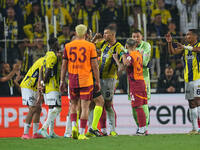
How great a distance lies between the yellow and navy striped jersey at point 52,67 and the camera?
36.4ft

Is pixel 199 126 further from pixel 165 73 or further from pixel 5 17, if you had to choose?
pixel 5 17

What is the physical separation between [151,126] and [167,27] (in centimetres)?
425

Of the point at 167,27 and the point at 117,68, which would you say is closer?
the point at 117,68

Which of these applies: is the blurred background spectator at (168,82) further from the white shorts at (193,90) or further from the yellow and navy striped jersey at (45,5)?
the yellow and navy striped jersey at (45,5)

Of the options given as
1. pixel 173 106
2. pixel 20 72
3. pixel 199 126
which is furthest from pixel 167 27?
pixel 199 126

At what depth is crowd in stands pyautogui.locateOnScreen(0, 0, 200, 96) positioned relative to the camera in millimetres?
15617

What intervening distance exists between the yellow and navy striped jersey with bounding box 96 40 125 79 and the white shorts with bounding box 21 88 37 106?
166 cm

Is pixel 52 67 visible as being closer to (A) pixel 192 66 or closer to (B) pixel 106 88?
(B) pixel 106 88

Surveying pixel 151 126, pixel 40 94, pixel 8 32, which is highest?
pixel 8 32

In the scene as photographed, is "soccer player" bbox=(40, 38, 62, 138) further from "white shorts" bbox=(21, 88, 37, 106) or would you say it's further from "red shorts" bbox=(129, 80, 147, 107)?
"red shorts" bbox=(129, 80, 147, 107)

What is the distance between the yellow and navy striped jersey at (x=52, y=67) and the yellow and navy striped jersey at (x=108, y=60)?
0.94 metres

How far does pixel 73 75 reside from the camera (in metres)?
9.49

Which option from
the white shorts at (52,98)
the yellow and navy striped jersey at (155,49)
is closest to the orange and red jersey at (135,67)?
the white shorts at (52,98)

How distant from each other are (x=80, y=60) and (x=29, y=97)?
2629 millimetres
